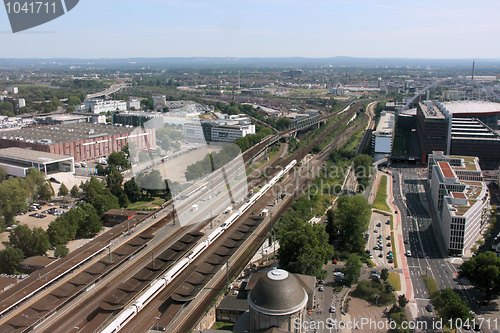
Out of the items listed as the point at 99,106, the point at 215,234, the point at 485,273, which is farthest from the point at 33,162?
the point at 99,106

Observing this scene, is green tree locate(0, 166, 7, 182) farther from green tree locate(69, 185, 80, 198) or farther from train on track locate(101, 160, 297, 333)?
train on track locate(101, 160, 297, 333)

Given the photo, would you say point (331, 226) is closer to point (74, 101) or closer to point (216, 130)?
point (216, 130)

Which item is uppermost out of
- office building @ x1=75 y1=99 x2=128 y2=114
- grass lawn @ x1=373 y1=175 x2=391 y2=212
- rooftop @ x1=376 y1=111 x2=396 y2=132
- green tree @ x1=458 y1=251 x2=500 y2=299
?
office building @ x1=75 y1=99 x2=128 y2=114

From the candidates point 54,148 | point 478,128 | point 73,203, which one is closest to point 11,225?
point 73,203

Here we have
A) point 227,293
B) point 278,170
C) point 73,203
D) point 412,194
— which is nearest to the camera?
point 227,293

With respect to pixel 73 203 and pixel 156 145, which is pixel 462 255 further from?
pixel 156 145

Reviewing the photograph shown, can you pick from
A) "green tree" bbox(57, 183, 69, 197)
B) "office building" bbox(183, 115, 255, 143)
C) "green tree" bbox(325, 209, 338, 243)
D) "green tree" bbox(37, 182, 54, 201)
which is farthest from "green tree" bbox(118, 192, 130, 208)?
"office building" bbox(183, 115, 255, 143)
